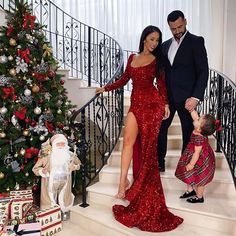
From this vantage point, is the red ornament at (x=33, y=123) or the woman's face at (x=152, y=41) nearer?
the woman's face at (x=152, y=41)

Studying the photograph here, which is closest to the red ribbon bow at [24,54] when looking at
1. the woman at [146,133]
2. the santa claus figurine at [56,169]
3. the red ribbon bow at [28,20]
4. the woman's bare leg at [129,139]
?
the red ribbon bow at [28,20]

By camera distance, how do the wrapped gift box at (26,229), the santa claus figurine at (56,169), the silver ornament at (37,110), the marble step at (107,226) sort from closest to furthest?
the marble step at (107,226) → the wrapped gift box at (26,229) → the santa claus figurine at (56,169) → the silver ornament at (37,110)

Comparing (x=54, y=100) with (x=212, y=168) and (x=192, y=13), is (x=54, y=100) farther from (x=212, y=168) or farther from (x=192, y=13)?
(x=192, y=13)

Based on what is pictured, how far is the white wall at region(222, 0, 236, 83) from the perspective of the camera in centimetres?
397

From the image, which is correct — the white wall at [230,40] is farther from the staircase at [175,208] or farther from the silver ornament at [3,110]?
the silver ornament at [3,110]

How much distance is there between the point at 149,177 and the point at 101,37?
4.04m

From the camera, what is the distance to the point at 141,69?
2.37 m

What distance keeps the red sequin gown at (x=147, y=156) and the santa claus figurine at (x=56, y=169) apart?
0.57 metres

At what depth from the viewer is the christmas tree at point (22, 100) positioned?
9.32 feet

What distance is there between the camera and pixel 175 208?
7.75ft

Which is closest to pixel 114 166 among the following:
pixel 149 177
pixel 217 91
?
pixel 149 177

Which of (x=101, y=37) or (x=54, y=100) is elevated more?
(x=101, y=37)

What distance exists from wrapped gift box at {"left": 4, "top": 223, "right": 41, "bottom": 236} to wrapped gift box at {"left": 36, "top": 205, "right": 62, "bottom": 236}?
8 cm

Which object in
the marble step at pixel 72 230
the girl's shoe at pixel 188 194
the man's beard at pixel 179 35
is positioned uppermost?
the man's beard at pixel 179 35
